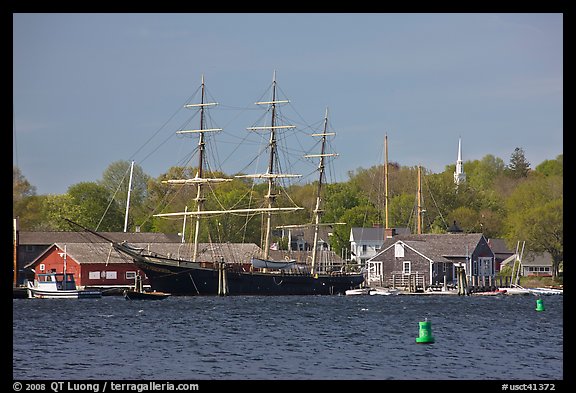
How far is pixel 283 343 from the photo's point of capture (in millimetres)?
51594

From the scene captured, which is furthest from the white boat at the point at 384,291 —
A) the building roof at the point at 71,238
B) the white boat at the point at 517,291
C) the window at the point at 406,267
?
the building roof at the point at 71,238

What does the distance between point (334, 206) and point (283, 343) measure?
374ft

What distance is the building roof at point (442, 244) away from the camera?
121438mm

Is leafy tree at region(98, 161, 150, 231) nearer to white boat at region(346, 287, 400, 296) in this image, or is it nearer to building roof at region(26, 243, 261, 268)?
building roof at region(26, 243, 261, 268)

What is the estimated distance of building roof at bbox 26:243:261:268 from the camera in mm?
113000

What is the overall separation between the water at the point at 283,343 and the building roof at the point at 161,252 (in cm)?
2660

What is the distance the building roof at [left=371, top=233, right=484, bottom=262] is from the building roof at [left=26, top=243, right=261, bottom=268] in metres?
16.3

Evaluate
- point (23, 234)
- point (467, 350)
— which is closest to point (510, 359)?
point (467, 350)

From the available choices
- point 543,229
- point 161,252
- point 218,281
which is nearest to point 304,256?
point 161,252

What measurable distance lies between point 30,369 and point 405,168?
14675 centimetres

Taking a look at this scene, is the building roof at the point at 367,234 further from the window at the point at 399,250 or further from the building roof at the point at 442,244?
the window at the point at 399,250

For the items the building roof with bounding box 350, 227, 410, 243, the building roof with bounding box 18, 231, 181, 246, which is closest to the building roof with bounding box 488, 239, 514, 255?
the building roof with bounding box 350, 227, 410, 243
